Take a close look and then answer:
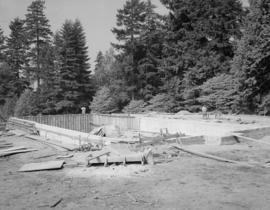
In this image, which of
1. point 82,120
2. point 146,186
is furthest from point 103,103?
point 146,186

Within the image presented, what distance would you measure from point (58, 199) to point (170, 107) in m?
22.2

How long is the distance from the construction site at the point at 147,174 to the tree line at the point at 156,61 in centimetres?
894

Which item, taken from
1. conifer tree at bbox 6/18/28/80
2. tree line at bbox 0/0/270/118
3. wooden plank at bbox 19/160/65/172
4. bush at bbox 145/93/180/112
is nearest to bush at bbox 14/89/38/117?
tree line at bbox 0/0/270/118

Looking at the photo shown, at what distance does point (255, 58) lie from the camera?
54.8 ft

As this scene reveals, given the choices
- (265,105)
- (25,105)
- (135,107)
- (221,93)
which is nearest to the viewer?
(265,105)

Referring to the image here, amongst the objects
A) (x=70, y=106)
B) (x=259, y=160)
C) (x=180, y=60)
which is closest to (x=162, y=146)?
(x=259, y=160)

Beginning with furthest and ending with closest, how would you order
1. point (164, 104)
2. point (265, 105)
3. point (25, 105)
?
point (164, 104) < point (25, 105) < point (265, 105)

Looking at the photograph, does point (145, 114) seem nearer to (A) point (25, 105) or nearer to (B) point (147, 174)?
(A) point (25, 105)

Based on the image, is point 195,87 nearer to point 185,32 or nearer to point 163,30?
point 185,32

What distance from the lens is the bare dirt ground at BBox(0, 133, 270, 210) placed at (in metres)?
4.48

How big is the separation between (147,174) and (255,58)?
13480mm

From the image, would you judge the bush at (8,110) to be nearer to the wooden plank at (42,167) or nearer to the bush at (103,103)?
the bush at (103,103)

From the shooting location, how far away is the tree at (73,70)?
3297 centimetres

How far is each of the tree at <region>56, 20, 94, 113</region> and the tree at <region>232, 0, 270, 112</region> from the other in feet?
68.8
